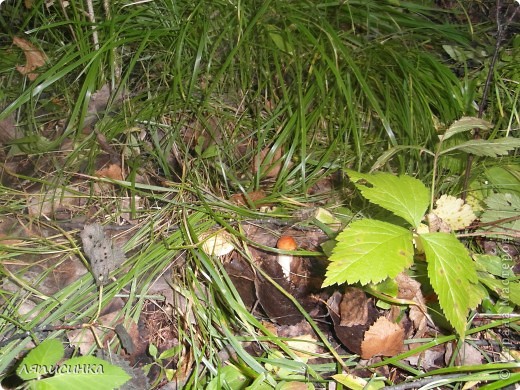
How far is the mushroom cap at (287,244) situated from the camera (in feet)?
5.30

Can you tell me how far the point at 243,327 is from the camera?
58.7 inches

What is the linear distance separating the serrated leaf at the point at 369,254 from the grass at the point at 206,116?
1.76 ft

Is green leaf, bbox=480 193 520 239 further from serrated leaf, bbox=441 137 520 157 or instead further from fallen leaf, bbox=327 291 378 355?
fallen leaf, bbox=327 291 378 355

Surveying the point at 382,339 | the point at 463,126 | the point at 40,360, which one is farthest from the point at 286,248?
the point at 40,360

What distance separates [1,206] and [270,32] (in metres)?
1.44

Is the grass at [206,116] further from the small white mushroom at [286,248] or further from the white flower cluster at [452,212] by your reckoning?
the white flower cluster at [452,212]

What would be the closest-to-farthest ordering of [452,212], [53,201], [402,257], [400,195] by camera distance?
1. [402,257]
2. [400,195]
3. [452,212]
4. [53,201]

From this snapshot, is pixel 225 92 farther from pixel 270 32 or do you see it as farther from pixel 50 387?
pixel 50 387

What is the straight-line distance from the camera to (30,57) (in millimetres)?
2463

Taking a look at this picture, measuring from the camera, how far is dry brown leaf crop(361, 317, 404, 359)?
54.8 inches

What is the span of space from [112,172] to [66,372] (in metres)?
1.05

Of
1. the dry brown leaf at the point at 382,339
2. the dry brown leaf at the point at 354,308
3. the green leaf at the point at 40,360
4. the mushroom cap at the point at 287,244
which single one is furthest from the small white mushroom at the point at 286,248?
the green leaf at the point at 40,360

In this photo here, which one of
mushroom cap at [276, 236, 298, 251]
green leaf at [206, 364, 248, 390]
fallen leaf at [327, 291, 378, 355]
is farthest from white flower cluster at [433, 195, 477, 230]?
green leaf at [206, 364, 248, 390]

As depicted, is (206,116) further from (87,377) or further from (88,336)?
(87,377)
